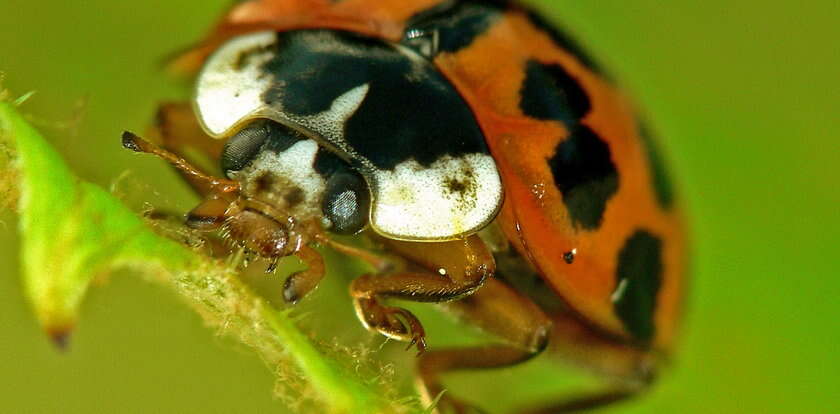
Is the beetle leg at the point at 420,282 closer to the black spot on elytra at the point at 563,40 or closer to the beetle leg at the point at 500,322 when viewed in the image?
the beetle leg at the point at 500,322

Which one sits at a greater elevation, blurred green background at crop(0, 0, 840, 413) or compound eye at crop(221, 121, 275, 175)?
compound eye at crop(221, 121, 275, 175)

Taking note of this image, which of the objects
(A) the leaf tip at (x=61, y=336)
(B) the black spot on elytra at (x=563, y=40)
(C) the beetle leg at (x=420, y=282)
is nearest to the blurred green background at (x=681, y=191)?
(C) the beetle leg at (x=420, y=282)

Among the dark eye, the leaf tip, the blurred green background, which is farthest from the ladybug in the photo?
the leaf tip

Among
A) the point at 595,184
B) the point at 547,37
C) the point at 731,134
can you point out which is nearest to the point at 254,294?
the point at 595,184

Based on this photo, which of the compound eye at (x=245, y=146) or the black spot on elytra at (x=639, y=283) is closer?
the compound eye at (x=245, y=146)

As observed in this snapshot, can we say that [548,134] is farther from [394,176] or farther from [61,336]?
[61,336]

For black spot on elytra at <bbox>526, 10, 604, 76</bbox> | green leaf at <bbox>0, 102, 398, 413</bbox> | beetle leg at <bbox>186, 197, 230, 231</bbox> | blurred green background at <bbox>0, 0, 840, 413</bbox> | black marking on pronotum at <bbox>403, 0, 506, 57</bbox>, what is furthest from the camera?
black spot on elytra at <bbox>526, 10, 604, 76</bbox>

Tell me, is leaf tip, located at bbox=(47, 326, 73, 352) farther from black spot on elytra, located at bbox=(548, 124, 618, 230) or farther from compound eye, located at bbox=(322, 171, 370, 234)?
black spot on elytra, located at bbox=(548, 124, 618, 230)
